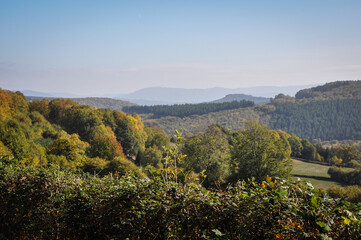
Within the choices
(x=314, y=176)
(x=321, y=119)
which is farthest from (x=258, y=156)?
(x=321, y=119)

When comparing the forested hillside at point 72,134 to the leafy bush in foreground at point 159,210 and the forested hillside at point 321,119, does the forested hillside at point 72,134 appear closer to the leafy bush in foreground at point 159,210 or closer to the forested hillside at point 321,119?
the leafy bush in foreground at point 159,210

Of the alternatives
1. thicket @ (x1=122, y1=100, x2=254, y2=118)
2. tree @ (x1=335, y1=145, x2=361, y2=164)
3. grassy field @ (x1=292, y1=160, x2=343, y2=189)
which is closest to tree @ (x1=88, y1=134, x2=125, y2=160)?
grassy field @ (x1=292, y1=160, x2=343, y2=189)

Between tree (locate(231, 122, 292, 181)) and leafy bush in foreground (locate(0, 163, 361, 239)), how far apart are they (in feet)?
52.8

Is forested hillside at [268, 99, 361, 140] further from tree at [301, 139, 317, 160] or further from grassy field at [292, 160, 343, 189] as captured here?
grassy field at [292, 160, 343, 189]

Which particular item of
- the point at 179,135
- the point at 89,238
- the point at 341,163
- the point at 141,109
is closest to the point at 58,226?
the point at 89,238

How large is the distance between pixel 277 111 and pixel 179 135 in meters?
172

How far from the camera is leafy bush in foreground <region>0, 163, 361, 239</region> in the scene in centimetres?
235

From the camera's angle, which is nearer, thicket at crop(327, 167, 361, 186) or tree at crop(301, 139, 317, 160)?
thicket at crop(327, 167, 361, 186)

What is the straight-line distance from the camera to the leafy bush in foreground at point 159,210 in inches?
92.5

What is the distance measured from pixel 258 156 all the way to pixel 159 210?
18.2m

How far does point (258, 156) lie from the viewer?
1972 cm

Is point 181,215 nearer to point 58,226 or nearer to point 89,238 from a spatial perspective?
point 89,238

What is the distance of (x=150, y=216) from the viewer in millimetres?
3074

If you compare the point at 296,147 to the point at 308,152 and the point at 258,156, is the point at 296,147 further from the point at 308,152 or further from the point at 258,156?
the point at 258,156
